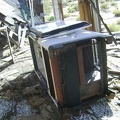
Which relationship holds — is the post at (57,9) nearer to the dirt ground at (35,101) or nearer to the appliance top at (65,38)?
the dirt ground at (35,101)

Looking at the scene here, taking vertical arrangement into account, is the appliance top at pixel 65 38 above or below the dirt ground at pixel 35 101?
above

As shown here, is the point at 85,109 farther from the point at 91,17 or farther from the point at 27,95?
the point at 91,17

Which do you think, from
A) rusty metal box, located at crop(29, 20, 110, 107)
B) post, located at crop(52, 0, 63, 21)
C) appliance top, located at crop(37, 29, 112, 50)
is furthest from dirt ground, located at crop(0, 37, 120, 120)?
post, located at crop(52, 0, 63, 21)

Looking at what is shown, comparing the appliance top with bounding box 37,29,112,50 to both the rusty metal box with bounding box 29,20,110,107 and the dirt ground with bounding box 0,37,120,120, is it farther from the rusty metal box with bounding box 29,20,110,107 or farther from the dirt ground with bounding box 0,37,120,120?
the dirt ground with bounding box 0,37,120,120

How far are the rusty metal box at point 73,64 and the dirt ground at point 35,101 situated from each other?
15 centimetres

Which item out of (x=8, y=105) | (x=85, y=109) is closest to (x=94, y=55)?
(x=85, y=109)

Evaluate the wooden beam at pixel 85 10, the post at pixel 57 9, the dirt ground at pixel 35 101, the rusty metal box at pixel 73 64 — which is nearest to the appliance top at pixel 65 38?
the rusty metal box at pixel 73 64

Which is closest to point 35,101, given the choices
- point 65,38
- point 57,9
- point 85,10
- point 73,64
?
point 73,64

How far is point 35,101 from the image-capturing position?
3.27 metres

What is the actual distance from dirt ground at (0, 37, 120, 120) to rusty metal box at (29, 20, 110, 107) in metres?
0.15

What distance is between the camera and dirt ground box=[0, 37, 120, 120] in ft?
9.18

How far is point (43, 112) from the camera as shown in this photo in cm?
295

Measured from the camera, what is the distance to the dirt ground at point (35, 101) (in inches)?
110

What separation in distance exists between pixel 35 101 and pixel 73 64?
1008mm
